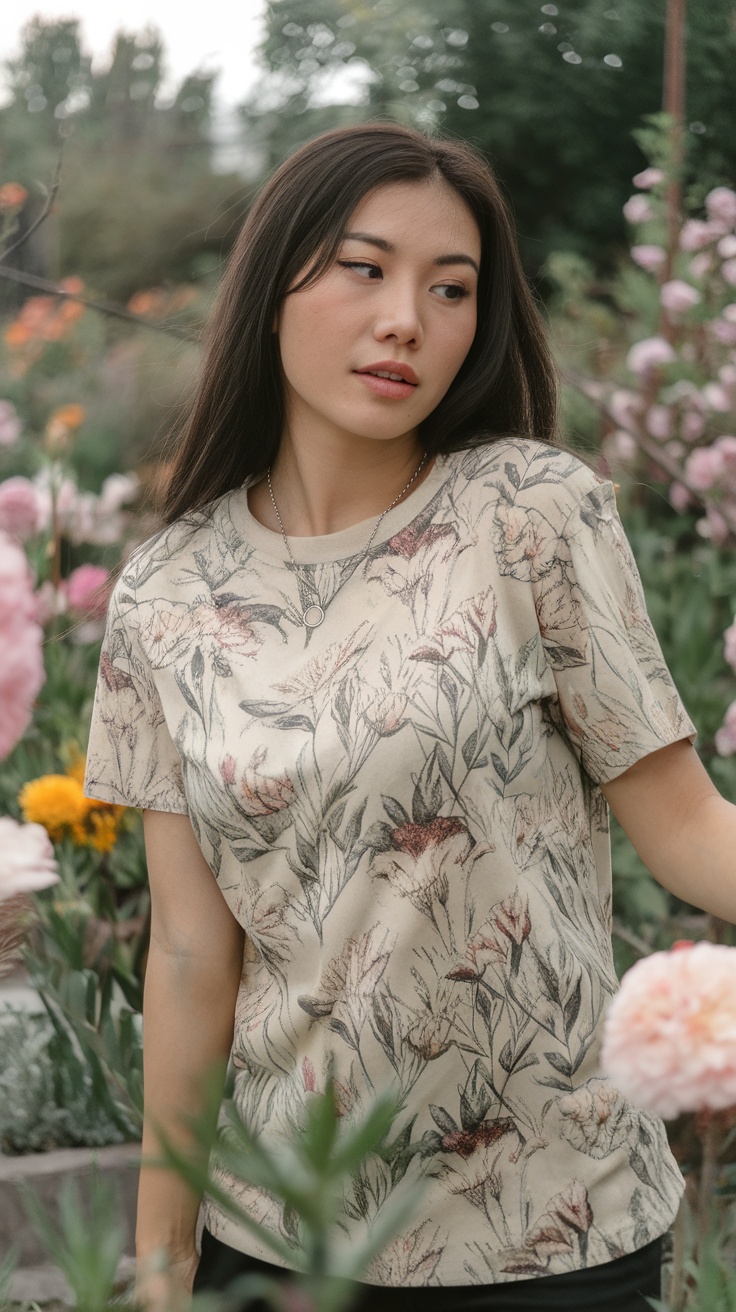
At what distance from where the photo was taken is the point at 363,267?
3.63ft

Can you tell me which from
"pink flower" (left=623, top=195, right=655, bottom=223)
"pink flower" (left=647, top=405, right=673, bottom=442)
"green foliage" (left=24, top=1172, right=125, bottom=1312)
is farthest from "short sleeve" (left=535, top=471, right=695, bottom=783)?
"pink flower" (left=623, top=195, right=655, bottom=223)

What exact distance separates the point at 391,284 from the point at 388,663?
1.02 ft

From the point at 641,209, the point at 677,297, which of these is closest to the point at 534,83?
the point at 641,209

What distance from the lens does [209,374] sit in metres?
1.33

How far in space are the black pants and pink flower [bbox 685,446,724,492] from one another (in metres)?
1.99

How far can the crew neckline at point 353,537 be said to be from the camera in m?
1.19

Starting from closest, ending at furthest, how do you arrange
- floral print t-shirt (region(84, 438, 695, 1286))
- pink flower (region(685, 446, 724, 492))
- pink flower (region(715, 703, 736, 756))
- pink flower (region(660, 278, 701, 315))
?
floral print t-shirt (region(84, 438, 695, 1286)), pink flower (region(715, 703, 736, 756)), pink flower (region(685, 446, 724, 492)), pink flower (region(660, 278, 701, 315))

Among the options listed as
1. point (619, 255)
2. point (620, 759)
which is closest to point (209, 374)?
point (620, 759)

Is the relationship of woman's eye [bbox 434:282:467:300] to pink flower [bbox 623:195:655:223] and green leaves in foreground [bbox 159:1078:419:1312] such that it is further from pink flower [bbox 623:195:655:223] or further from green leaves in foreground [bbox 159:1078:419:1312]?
pink flower [bbox 623:195:655:223]

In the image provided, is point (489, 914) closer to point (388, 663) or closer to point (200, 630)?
point (388, 663)

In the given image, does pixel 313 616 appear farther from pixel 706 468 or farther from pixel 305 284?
pixel 706 468

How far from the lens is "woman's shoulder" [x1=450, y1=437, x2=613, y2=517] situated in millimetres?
1082

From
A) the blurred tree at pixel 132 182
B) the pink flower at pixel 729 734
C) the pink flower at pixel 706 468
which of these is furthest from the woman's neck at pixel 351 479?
the blurred tree at pixel 132 182

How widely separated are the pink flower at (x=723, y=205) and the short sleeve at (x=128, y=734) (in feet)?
7.67
